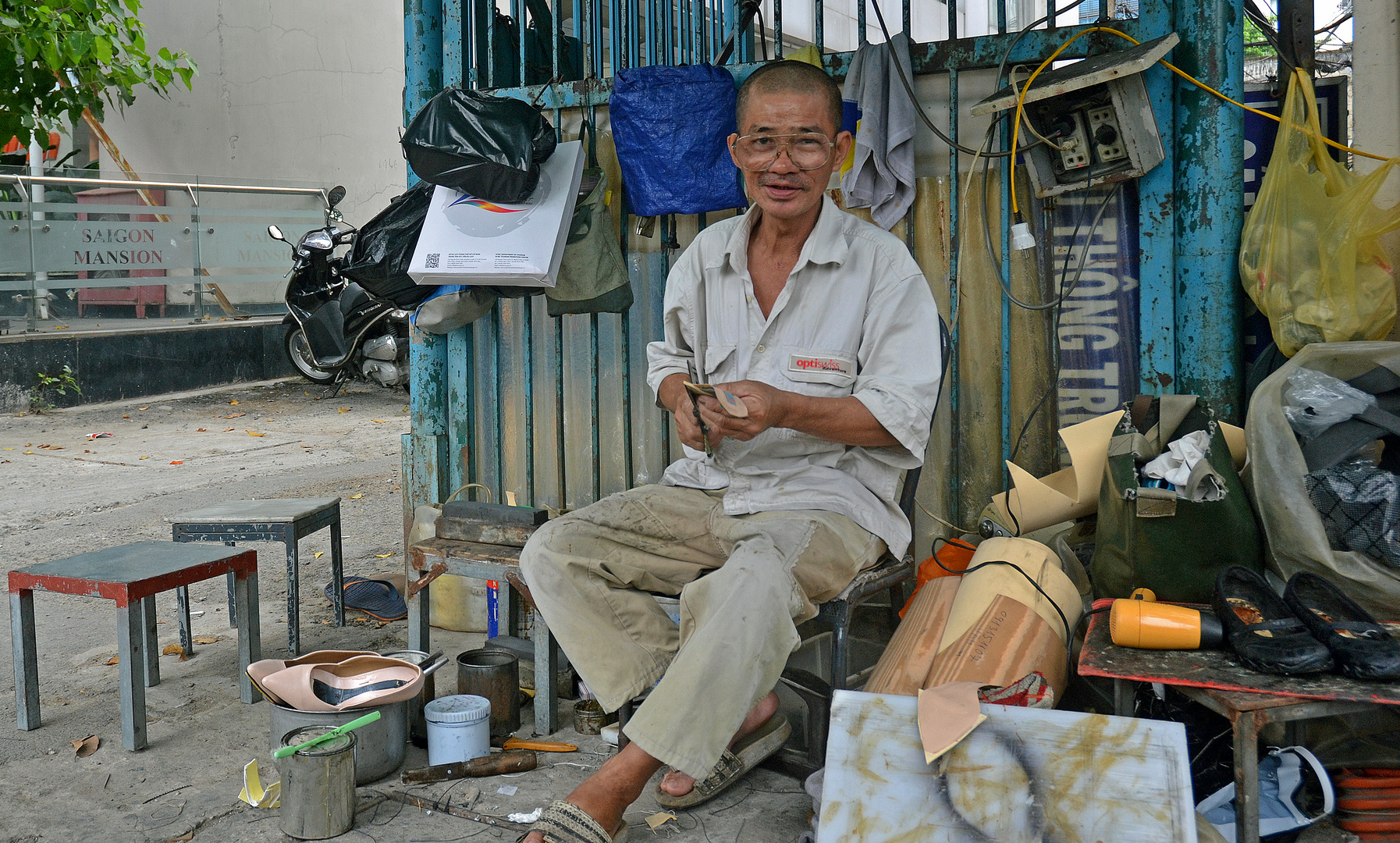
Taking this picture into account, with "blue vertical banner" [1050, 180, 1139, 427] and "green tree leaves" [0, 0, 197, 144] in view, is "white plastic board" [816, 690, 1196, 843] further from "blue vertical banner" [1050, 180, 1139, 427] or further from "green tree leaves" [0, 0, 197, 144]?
"green tree leaves" [0, 0, 197, 144]

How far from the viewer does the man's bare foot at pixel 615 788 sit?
2213 mm

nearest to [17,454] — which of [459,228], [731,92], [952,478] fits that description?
[459,228]

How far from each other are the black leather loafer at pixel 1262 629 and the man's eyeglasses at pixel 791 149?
129 centimetres

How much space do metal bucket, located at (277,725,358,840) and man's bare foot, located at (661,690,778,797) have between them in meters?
0.70

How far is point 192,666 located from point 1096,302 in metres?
2.98

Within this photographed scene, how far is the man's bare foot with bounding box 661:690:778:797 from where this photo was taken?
2443mm

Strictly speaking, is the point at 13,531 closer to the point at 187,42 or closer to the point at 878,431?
the point at 878,431

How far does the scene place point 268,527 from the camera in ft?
11.2

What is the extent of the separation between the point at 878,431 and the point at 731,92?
1379mm

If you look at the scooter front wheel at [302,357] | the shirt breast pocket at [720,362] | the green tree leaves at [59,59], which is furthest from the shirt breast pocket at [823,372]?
the scooter front wheel at [302,357]

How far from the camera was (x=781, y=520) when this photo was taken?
2.48 meters

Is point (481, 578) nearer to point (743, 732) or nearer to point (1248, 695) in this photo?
point (743, 732)

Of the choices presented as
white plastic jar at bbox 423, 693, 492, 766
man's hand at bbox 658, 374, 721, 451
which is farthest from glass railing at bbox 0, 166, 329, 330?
man's hand at bbox 658, 374, 721, 451

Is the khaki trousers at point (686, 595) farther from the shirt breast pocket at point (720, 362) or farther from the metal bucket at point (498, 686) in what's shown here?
the metal bucket at point (498, 686)
